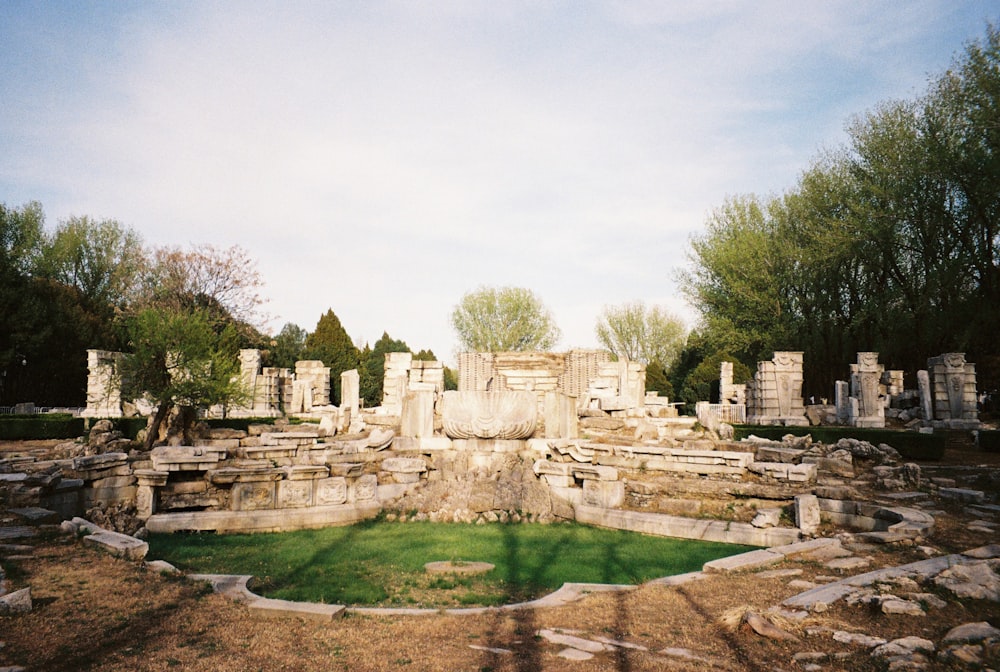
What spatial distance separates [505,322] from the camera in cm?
4922

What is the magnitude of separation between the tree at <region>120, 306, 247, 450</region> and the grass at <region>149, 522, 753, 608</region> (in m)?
5.10

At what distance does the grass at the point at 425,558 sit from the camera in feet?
18.8

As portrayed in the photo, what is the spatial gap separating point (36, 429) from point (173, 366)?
5.90 meters

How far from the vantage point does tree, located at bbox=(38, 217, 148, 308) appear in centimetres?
3569

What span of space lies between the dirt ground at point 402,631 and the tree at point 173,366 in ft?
24.5

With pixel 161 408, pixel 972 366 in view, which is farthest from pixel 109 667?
pixel 972 366

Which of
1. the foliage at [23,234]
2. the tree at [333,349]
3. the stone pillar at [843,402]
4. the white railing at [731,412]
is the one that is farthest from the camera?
the tree at [333,349]

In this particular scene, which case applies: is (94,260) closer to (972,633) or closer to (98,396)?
(98,396)

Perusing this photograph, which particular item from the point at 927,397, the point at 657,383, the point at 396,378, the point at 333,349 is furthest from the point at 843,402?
the point at 333,349

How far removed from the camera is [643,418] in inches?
704

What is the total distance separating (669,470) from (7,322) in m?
27.8

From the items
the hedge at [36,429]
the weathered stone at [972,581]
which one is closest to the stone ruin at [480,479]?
the weathered stone at [972,581]

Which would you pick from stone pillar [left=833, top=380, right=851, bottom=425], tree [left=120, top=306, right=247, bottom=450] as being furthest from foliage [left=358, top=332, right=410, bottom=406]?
stone pillar [left=833, top=380, right=851, bottom=425]

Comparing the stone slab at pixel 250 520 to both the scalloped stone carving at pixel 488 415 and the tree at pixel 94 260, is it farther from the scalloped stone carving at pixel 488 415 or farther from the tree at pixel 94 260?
the tree at pixel 94 260
